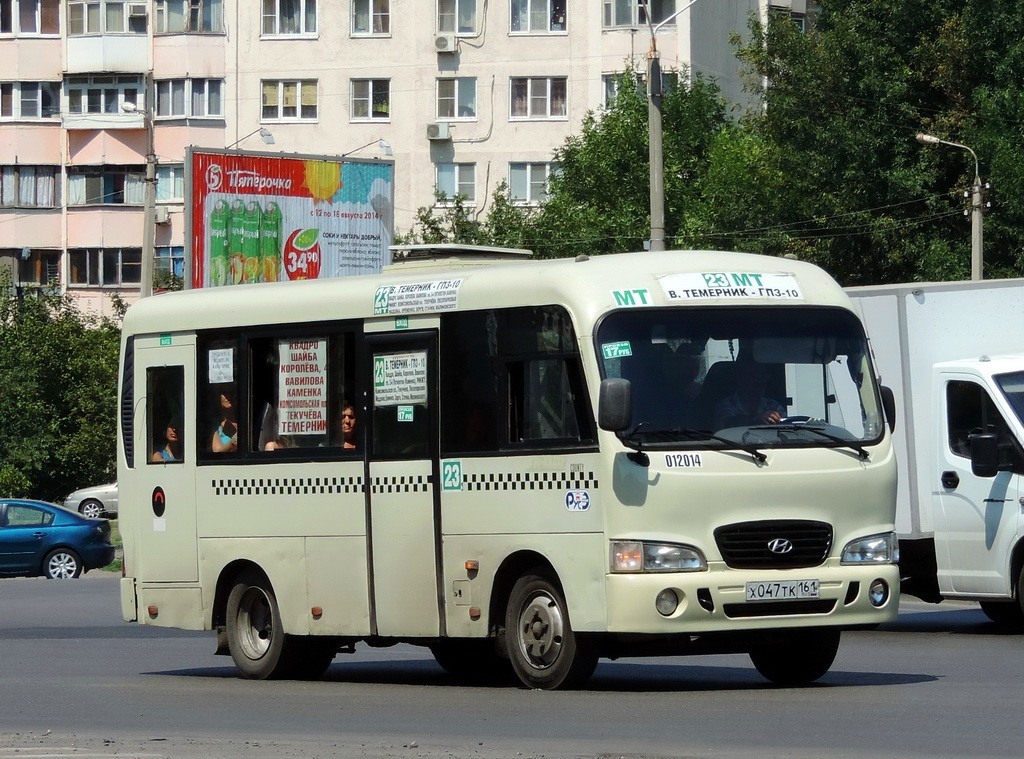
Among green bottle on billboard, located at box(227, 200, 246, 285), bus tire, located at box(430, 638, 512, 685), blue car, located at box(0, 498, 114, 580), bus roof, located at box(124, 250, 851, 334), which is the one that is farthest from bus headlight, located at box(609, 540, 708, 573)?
green bottle on billboard, located at box(227, 200, 246, 285)

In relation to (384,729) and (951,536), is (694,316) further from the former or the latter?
(951,536)

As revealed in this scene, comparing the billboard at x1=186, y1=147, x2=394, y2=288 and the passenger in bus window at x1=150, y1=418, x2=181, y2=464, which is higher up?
the billboard at x1=186, y1=147, x2=394, y2=288

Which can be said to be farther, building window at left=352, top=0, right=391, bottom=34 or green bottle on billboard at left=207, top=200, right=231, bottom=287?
building window at left=352, top=0, right=391, bottom=34

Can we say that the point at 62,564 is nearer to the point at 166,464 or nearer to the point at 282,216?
the point at 282,216

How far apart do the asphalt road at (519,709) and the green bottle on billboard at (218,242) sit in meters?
19.0

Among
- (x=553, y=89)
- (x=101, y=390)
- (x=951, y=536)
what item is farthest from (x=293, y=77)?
(x=951, y=536)

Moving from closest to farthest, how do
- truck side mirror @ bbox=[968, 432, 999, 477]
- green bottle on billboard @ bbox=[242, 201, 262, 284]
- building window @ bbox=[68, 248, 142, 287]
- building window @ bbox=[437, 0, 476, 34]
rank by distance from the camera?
truck side mirror @ bbox=[968, 432, 999, 477], green bottle on billboard @ bbox=[242, 201, 262, 284], building window @ bbox=[437, 0, 476, 34], building window @ bbox=[68, 248, 142, 287]

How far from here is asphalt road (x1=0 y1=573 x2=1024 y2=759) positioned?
413 inches

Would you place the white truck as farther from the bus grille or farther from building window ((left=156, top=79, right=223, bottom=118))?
building window ((left=156, top=79, right=223, bottom=118))

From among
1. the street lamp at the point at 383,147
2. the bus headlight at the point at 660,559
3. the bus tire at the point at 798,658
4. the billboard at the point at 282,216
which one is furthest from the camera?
the street lamp at the point at 383,147

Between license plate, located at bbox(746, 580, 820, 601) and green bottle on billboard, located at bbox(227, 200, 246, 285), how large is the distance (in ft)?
84.6

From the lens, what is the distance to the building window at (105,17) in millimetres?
72625

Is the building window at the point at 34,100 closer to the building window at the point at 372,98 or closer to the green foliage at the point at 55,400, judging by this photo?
the green foliage at the point at 55,400

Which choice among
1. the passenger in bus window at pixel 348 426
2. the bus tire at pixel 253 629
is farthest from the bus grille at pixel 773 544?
the bus tire at pixel 253 629
